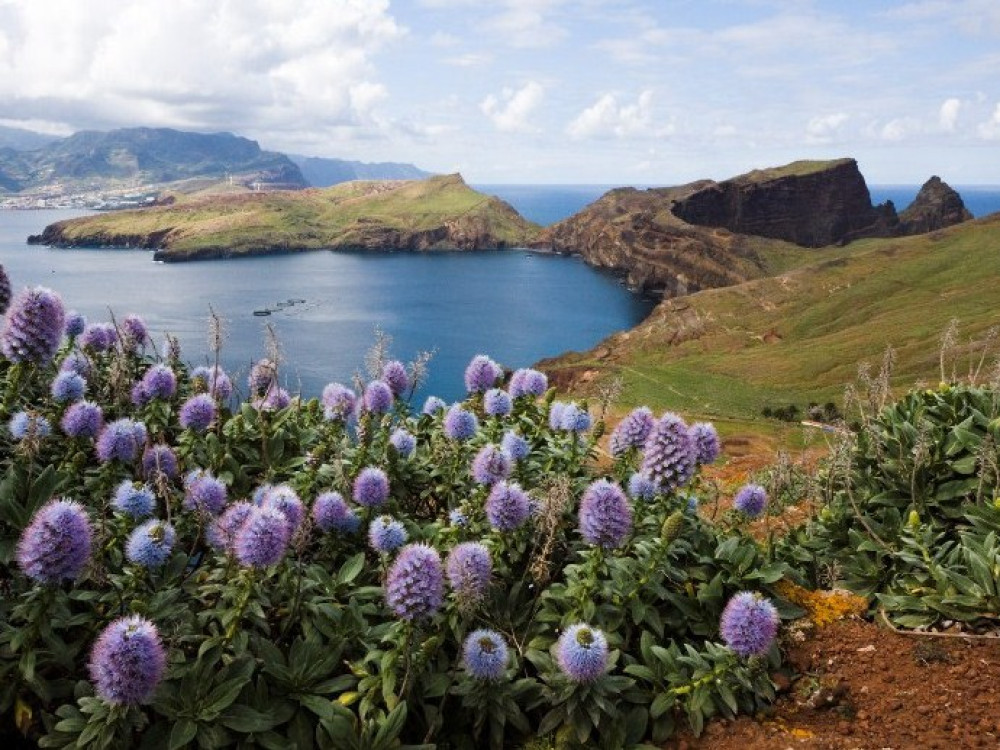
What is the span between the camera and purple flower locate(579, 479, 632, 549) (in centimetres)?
597

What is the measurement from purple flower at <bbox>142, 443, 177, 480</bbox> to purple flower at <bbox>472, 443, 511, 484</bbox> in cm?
285

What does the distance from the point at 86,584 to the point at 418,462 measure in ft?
10.6

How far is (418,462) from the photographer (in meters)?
7.92

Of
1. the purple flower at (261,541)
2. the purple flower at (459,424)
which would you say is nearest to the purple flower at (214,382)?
the purple flower at (459,424)

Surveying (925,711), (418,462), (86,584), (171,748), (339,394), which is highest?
(339,394)

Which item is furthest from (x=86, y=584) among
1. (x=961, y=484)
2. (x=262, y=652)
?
(x=961, y=484)

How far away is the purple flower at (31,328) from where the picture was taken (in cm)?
653

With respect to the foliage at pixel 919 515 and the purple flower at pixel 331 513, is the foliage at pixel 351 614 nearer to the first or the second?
the purple flower at pixel 331 513

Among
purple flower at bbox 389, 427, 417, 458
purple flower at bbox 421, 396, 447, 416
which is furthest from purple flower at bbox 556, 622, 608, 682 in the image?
purple flower at bbox 421, 396, 447, 416

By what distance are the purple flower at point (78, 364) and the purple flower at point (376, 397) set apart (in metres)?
3.07

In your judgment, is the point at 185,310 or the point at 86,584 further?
the point at 185,310

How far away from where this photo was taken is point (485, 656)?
532 cm

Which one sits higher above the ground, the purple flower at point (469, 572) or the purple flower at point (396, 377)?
the purple flower at point (396, 377)

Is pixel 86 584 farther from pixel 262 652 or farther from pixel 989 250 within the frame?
pixel 989 250
